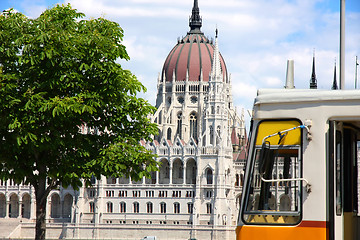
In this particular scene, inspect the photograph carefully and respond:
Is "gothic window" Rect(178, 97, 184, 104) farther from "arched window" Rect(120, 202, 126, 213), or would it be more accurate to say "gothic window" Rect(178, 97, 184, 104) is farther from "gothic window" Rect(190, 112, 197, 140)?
"arched window" Rect(120, 202, 126, 213)

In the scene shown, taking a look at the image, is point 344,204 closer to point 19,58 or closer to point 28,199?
point 19,58

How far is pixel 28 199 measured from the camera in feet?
422

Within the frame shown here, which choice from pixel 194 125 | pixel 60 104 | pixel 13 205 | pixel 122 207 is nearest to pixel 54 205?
pixel 13 205

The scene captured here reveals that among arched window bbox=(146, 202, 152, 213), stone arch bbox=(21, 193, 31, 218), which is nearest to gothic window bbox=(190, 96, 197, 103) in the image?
arched window bbox=(146, 202, 152, 213)

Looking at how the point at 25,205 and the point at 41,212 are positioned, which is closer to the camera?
the point at 41,212

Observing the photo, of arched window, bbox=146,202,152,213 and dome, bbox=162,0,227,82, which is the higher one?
dome, bbox=162,0,227,82

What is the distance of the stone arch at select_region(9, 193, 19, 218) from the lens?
5084 inches

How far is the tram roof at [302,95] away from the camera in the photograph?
11039mm

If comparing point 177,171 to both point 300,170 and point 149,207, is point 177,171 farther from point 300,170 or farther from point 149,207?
point 300,170

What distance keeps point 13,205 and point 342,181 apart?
124 m

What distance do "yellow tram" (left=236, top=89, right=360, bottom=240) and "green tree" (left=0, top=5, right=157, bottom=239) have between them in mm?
13409

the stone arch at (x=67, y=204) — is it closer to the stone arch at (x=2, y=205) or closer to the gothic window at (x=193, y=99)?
the stone arch at (x=2, y=205)

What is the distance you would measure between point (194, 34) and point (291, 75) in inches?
5481

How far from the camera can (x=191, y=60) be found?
14350cm
